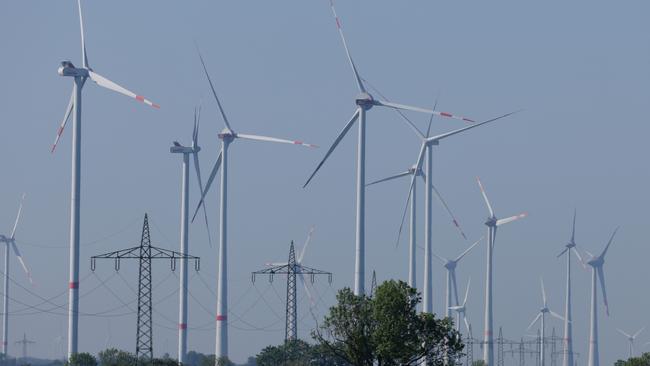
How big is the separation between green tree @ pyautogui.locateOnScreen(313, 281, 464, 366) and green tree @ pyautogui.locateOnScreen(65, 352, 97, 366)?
35356mm

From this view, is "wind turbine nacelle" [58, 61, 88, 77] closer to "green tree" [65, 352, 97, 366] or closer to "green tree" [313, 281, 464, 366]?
"green tree" [65, 352, 97, 366]

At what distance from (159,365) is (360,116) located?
Result: 3778cm

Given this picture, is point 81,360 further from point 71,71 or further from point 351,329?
point 351,329

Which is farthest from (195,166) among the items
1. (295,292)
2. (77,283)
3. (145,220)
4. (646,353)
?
(145,220)

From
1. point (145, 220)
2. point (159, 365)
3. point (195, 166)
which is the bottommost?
point (159, 365)

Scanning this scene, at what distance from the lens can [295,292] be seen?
154 metres

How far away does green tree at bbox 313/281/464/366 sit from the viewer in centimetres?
10644

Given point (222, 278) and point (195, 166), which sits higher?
point (195, 166)

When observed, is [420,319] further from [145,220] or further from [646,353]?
[646,353]

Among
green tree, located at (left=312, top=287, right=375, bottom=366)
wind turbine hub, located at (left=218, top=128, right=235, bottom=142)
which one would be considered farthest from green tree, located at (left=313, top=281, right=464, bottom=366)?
wind turbine hub, located at (left=218, top=128, right=235, bottom=142)

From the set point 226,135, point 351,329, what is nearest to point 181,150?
point 226,135

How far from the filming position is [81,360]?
502 feet

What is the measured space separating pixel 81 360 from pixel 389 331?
55679mm

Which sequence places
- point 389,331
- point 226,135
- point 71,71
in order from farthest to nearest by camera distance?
point 226,135 < point 71,71 < point 389,331
